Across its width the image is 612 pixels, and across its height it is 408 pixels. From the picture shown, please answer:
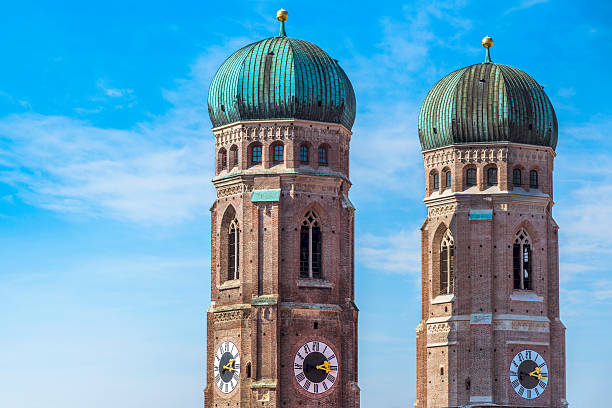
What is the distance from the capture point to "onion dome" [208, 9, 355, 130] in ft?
363

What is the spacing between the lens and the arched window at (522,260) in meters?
118

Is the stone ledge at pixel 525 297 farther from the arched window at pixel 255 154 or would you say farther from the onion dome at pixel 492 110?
the arched window at pixel 255 154

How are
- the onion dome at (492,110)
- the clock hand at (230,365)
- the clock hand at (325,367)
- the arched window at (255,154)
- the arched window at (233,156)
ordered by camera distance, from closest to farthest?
the clock hand at (325,367) → the clock hand at (230,365) → the arched window at (255,154) → the arched window at (233,156) → the onion dome at (492,110)

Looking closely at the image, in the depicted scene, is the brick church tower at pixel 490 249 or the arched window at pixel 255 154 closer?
the arched window at pixel 255 154

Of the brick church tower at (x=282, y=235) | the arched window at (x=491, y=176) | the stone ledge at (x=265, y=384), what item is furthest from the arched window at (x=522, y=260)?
the stone ledge at (x=265, y=384)

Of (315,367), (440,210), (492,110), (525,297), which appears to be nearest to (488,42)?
(492,110)

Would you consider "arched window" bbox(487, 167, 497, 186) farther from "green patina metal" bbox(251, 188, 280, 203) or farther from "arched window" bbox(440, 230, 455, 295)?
"green patina metal" bbox(251, 188, 280, 203)

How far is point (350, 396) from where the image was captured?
10888cm

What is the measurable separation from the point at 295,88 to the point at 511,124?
604 inches

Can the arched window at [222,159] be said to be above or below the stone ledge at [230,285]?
above

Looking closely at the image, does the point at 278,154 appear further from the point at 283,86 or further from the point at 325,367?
the point at 325,367

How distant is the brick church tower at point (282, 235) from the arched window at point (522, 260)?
39.3 feet

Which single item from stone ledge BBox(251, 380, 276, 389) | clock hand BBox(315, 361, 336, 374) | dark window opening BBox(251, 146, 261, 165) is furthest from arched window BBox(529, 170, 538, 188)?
stone ledge BBox(251, 380, 276, 389)

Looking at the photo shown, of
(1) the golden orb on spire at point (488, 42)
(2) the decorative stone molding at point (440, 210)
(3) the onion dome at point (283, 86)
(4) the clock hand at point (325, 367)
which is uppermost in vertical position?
(1) the golden orb on spire at point (488, 42)
